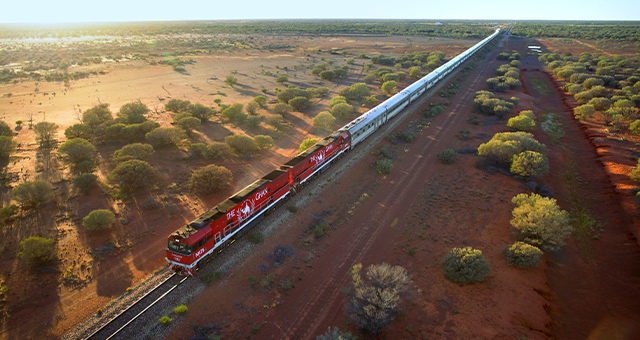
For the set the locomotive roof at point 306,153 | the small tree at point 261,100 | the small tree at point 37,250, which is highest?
the small tree at point 261,100

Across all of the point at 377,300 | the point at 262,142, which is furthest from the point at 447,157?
the point at 377,300

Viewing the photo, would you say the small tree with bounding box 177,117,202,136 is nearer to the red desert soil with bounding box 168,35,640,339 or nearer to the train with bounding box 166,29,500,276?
the train with bounding box 166,29,500,276

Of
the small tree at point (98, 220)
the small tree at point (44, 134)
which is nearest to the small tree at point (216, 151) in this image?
the small tree at point (98, 220)

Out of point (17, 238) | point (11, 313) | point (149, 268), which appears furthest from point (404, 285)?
point (17, 238)

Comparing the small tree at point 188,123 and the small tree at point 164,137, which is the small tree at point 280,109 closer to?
the small tree at point 188,123

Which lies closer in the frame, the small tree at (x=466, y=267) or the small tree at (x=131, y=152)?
the small tree at (x=466, y=267)

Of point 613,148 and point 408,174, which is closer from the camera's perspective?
point 408,174

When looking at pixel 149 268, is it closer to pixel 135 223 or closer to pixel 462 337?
pixel 135 223
